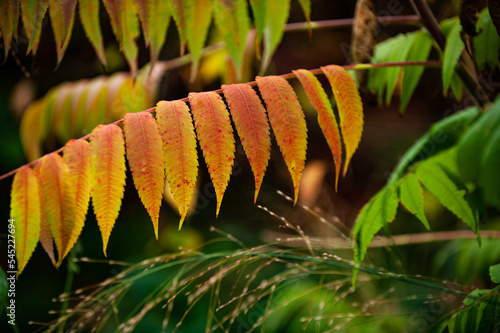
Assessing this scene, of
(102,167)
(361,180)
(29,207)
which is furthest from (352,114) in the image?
(361,180)

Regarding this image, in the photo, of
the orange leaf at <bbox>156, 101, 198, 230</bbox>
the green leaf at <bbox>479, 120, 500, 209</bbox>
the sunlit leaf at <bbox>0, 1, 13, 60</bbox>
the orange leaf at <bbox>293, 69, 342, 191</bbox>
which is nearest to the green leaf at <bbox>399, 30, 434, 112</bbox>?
the orange leaf at <bbox>293, 69, 342, 191</bbox>

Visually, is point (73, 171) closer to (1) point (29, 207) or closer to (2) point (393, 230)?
(1) point (29, 207)

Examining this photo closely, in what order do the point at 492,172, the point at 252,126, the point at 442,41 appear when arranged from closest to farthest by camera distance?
the point at 492,172 < the point at 252,126 < the point at 442,41

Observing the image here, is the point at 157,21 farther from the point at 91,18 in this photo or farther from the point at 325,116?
the point at 325,116

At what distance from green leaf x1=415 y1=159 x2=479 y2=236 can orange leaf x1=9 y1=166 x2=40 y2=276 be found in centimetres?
70

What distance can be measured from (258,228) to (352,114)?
5.72ft

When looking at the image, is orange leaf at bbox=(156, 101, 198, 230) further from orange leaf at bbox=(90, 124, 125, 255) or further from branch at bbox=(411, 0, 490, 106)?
branch at bbox=(411, 0, 490, 106)

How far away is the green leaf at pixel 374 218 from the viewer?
2.59ft

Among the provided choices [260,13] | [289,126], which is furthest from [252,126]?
[260,13]

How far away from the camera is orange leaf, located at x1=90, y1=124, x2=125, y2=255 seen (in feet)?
2.10

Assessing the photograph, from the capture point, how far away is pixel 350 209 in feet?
8.17

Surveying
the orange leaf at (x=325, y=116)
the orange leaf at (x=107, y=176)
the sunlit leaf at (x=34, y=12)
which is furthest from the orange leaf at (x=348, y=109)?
the sunlit leaf at (x=34, y=12)

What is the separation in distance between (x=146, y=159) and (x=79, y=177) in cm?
12

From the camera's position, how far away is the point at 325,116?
724mm
